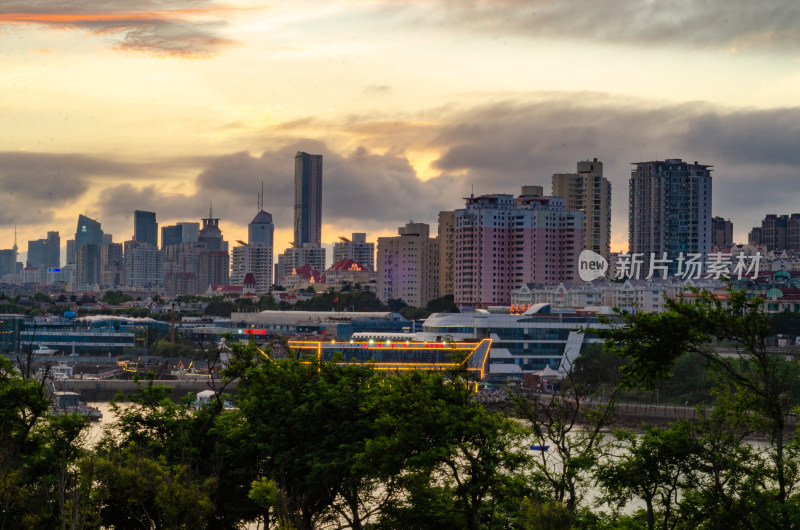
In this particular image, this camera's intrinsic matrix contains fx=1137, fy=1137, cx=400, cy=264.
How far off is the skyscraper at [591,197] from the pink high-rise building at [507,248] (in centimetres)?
812

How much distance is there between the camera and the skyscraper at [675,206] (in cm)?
6981

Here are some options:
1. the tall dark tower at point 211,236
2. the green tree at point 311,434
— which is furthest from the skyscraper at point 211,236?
the green tree at point 311,434

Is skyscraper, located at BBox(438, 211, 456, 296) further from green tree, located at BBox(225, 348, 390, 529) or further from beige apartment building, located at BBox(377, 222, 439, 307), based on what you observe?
green tree, located at BBox(225, 348, 390, 529)

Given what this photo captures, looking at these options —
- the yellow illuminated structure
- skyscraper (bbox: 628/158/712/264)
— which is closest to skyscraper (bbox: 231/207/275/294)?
skyscraper (bbox: 628/158/712/264)

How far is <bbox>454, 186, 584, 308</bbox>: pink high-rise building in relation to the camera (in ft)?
195

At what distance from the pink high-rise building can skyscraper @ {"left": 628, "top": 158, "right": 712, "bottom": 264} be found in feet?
37.4

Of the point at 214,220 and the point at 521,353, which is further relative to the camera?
the point at 214,220

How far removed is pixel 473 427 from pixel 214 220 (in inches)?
5656

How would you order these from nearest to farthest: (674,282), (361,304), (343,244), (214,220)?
(674,282), (361,304), (343,244), (214,220)

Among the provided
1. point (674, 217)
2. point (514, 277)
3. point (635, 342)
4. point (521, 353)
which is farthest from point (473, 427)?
point (674, 217)

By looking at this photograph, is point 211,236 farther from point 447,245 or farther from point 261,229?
point 447,245

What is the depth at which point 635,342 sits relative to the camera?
7.34m

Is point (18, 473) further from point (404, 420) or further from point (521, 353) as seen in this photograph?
point (521, 353)

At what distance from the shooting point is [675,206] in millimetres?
70188
